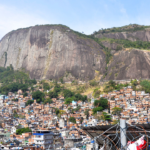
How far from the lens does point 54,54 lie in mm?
62500

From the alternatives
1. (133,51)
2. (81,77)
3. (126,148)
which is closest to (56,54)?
(81,77)

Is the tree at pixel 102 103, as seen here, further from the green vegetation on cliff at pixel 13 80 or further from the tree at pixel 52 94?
the green vegetation on cliff at pixel 13 80

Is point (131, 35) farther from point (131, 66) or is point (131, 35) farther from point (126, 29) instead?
point (131, 66)

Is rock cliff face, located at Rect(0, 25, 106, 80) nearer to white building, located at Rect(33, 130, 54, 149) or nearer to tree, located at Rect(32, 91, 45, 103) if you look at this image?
tree, located at Rect(32, 91, 45, 103)

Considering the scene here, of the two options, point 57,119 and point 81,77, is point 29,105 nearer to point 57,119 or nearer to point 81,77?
point 57,119

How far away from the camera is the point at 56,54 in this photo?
62.2 m

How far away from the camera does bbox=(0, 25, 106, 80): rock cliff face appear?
5844cm

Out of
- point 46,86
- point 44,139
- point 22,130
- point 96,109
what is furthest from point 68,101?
point 44,139

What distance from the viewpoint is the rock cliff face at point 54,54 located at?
58.4m

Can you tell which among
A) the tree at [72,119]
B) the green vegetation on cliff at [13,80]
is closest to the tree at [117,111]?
the tree at [72,119]

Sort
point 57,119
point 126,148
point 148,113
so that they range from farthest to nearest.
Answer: point 57,119, point 148,113, point 126,148

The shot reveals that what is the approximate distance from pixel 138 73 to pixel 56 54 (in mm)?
21237

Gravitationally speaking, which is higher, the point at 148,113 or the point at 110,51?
the point at 110,51

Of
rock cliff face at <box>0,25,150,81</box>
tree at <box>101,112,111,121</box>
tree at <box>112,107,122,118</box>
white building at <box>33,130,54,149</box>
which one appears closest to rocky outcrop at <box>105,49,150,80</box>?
rock cliff face at <box>0,25,150,81</box>
